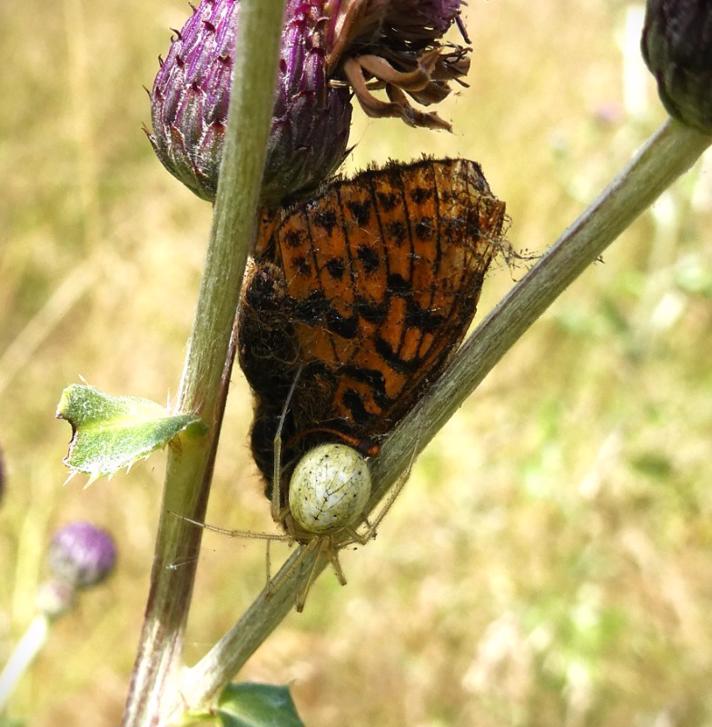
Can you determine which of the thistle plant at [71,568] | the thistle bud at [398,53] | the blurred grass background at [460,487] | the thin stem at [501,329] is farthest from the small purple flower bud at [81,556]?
the thistle bud at [398,53]

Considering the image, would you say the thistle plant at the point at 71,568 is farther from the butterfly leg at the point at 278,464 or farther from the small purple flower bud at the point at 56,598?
the butterfly leg at the point at 278,464

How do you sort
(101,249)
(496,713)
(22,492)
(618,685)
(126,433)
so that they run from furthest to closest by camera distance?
(101,249) < (22,492) < (618,685) < (496,713) < (126,433)

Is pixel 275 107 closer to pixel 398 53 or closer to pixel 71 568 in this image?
pixel 398 53

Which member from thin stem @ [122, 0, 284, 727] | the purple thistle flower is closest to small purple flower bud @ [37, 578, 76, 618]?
thin stem @ [122, 0, 284, 727]

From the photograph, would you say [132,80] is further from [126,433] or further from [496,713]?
[126,433]

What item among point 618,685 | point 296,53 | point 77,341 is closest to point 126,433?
point 296,53
